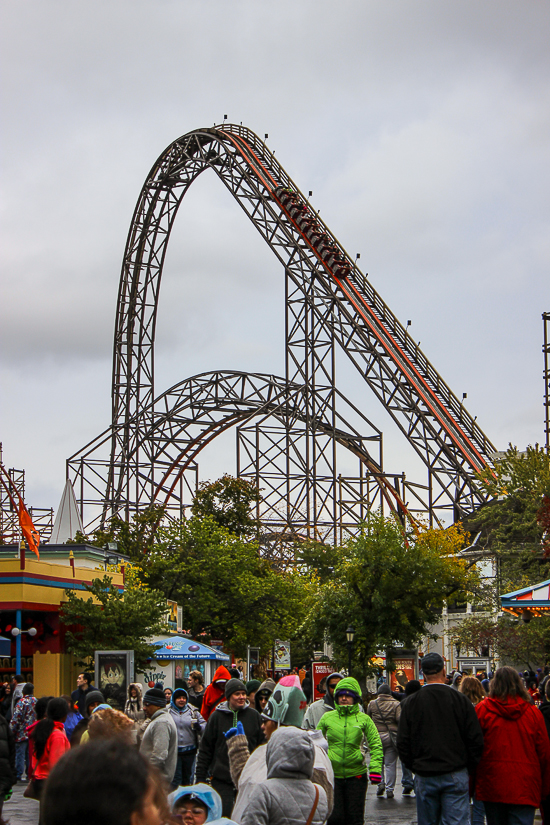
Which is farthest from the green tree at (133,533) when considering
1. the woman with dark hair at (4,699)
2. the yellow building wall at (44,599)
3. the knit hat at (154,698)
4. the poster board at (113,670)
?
A: the knit hat at (154,698)

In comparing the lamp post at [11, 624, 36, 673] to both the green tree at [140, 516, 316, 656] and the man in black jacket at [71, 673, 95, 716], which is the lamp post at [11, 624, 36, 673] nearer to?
the man in black jacket at [71, 673, 95, 716]

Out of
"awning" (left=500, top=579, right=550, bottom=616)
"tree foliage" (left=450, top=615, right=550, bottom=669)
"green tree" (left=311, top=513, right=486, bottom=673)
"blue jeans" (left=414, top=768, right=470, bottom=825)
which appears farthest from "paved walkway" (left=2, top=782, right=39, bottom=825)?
"tree foliage" (left=450, top=615, right=550, bottom=669)

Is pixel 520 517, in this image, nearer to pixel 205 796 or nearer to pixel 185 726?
pixel 185 726

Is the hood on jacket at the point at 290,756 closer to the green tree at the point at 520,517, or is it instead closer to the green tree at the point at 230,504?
the green tree at the point at 520,517

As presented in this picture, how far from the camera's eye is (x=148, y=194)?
147ft

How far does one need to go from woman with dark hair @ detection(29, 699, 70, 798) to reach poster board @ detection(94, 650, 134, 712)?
9.19 meters

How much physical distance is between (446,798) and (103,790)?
5.77 meters

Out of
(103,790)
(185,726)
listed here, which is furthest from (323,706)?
(103,790)

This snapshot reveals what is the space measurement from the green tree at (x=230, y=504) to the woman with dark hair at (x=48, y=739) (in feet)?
110

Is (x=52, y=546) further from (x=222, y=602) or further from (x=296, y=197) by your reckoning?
(x=296, y=197)

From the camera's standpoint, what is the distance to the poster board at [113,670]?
57.9 ft

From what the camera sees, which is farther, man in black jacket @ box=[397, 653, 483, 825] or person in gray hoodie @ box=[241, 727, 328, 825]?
man in black jacket @ box=[397, 653, 483, 825]

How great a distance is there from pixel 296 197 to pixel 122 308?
30.2 ft

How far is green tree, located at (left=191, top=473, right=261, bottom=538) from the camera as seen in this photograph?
42281 millimetres
